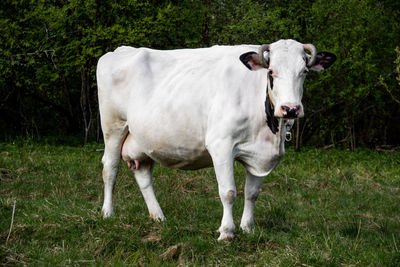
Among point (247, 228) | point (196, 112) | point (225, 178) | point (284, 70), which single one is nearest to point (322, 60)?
point (284, 70)

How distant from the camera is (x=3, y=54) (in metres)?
14.6

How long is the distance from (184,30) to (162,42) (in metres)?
A: 0.91

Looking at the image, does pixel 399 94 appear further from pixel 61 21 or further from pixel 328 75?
pixel 61 21

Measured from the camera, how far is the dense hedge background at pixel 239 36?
14176 millimetres

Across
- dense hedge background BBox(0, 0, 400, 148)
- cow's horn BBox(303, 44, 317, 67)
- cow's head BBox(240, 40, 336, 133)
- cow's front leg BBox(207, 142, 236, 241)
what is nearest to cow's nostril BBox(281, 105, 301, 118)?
cow's head BBox(240, 40, 336, 133)

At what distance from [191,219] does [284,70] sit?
7.20 feet

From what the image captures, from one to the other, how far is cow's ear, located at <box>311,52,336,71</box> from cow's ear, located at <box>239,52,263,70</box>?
0.57 m

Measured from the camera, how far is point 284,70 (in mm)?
4660

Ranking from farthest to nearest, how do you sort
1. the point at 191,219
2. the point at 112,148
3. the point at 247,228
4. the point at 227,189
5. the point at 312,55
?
the point at 112,148 < the point at 191,219 < the point at 247,228 < the point at 227,189 < the point at 312,55

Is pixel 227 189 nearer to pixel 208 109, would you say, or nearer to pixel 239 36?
pixel 208 109

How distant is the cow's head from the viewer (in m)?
4.49

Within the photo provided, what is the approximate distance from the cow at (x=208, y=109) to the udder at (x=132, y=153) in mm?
13

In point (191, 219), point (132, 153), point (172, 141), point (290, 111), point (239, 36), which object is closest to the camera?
point (290, 111)

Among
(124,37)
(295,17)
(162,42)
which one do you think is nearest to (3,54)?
(124,37)
